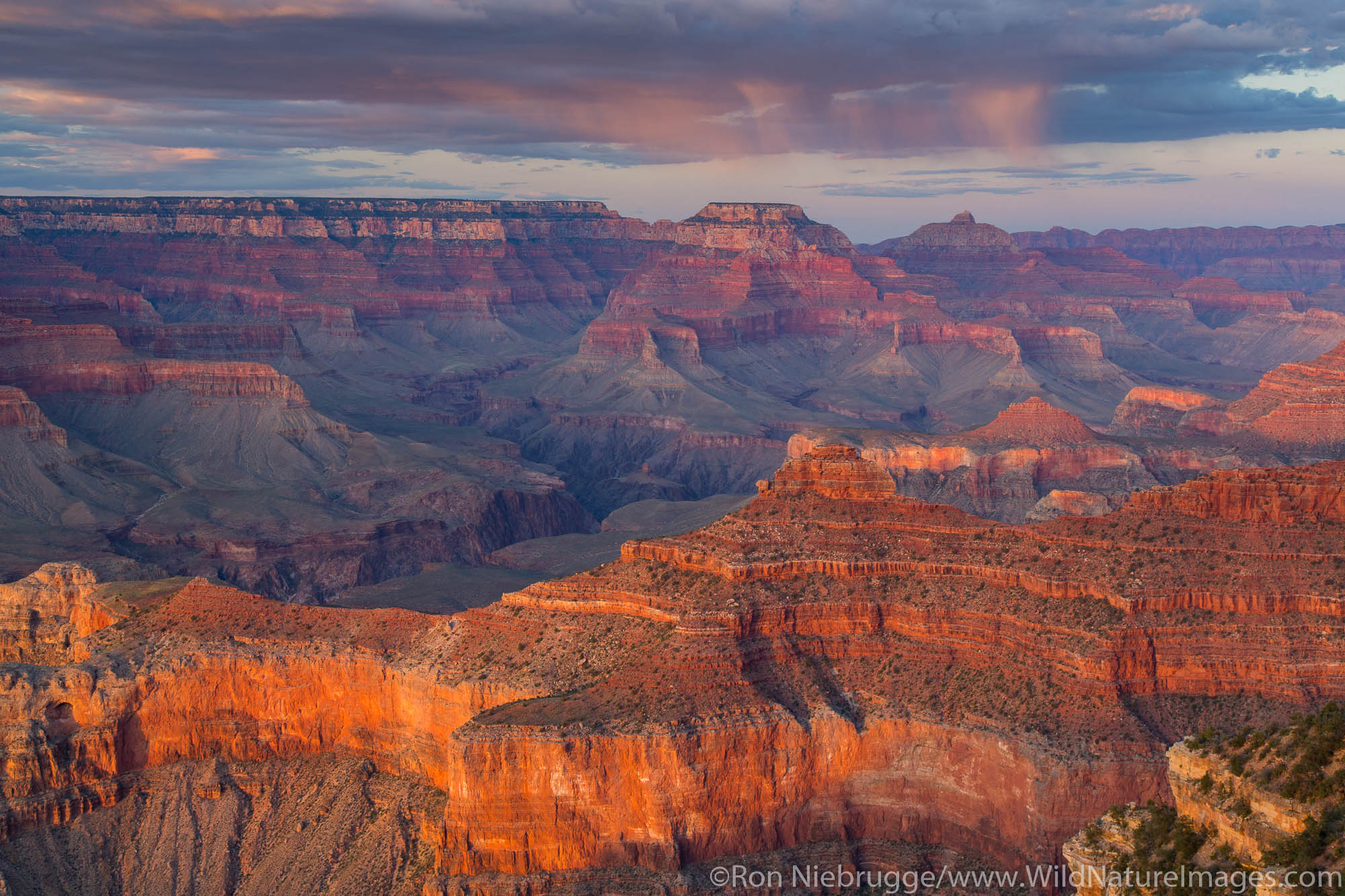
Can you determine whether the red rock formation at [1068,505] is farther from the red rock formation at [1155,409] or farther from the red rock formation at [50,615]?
the red rock formation at [50,615]

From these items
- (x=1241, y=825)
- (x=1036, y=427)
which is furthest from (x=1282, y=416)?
(x=1241, y=825)

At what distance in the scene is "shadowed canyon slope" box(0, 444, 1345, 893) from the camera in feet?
181

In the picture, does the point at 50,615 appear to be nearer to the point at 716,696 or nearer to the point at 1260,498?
the point at 716,696

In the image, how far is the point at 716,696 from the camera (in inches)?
2239

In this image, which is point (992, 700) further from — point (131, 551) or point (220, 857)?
point (131, 551)

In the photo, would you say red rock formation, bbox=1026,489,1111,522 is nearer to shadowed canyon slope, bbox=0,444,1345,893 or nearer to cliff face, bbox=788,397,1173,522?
cliff face, bbox=788,397,1173,522

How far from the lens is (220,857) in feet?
206

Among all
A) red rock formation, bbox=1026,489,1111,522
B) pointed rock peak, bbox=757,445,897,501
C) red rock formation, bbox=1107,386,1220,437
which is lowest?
red rock formation, bbox=1107,386,1220,437

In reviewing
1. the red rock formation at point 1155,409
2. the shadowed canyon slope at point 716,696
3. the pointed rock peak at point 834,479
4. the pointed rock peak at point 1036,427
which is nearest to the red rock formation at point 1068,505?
the pointed rock peak at point 1036,427

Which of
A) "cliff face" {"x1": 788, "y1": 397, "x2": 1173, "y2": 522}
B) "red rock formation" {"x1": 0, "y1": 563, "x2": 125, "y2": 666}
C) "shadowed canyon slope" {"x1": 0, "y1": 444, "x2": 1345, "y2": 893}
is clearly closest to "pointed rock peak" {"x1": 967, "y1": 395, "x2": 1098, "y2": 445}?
"cliff face" {"x1": 788, "y1": 397, "x2": 1173, "y2": 522}

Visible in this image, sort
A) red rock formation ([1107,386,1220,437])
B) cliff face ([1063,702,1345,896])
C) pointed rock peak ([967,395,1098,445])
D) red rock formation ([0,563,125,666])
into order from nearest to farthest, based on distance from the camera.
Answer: cliff face ([1063,702,1345,896])
red rock formation ([0,563,125,666])
pointed rock peak ([967,395,1098,445])
red rock formation ([1107,386,1220,437])

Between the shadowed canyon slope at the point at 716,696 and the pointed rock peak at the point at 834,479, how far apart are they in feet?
0.49

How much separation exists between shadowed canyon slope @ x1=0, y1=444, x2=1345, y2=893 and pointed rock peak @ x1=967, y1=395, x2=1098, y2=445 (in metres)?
88.1

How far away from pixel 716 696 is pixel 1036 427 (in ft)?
345
